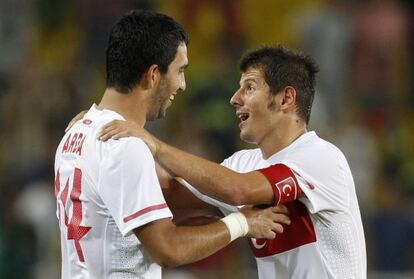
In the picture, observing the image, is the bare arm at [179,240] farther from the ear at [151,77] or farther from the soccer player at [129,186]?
the ear at [151,77]

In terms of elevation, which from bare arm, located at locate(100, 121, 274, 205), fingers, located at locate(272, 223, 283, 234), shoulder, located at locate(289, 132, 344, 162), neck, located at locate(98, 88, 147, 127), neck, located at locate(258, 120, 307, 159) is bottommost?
fingers, located at locate(272, 223, 283, 234)

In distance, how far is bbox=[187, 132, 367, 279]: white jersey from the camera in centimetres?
483

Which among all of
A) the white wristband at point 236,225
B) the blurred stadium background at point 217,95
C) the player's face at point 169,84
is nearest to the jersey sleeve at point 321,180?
the white wristband at point 236,225

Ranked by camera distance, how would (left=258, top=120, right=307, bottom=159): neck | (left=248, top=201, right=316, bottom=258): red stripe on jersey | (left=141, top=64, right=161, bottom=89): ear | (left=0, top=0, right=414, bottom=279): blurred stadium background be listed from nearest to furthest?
1. (left=141, top=64, right=161, bottom=89): ear
2. (left=248, top=201, right=316, bottom=258): red stripe on jersey
3. (left=258, top=120, right=307, bottom=159): neck
4. (left=0, top=0, right=414, bottom=279): blurred stadium background

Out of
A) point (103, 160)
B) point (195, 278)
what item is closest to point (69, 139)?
point (103, 160)

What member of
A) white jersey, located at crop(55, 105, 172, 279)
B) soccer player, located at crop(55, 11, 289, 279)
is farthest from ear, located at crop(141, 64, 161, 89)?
white jersey, located at crop(55, 105, 172, 279)

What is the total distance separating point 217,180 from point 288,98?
664 millimetres

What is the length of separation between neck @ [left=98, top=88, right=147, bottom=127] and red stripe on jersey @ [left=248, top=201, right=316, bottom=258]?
879 millimetres

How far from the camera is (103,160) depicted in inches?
166

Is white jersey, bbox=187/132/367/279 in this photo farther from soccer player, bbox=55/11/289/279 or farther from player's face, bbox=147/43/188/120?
player's face, bbox=147/43/188/120

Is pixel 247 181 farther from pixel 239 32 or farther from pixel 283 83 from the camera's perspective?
pixel 239 32

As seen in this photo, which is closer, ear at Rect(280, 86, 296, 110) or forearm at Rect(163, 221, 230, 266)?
forearm at Rect(163, 221, 230, 266)

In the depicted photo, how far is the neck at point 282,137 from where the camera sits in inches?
201

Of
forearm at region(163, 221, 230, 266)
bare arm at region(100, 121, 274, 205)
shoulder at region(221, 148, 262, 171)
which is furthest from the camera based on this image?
shoulder at region(221, 148, 262, 171)
